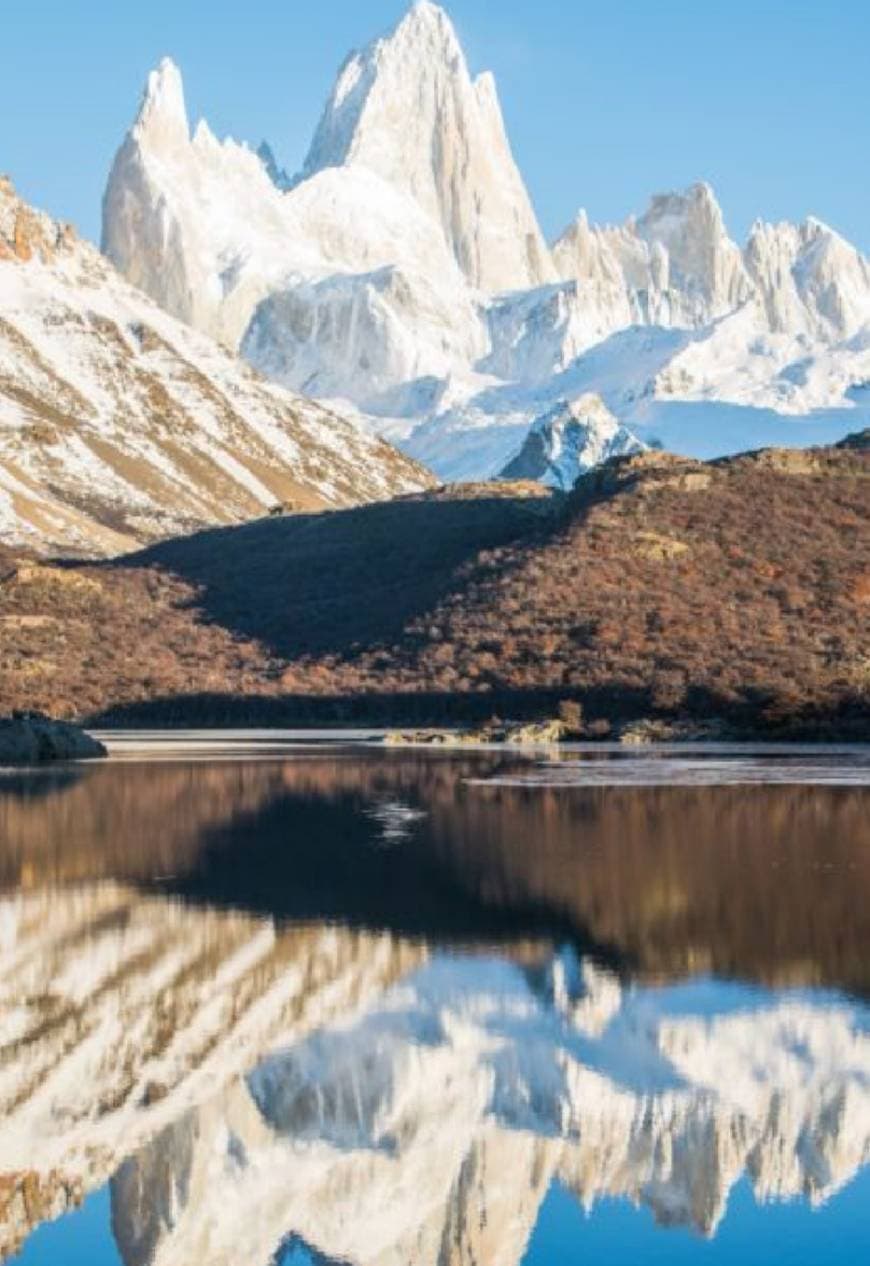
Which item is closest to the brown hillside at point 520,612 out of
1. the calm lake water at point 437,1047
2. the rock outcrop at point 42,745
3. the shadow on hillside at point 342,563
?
the shadow on hillside at point 342,563

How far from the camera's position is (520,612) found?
97.6 m

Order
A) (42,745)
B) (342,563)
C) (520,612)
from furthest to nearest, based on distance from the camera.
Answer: (342,563) < (520,612) < (42,745)

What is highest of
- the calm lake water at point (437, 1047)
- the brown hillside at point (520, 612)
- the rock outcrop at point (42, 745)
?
the brown hillside at point (520, 612)

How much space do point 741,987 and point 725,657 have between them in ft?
209

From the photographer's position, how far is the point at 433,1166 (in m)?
16.7

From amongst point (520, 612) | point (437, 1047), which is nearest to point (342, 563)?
point (520, 612)

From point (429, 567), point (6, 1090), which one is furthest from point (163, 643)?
point (6, 1090)

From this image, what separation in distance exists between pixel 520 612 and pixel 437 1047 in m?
77.6

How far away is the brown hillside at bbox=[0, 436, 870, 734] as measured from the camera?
85750 millimetres

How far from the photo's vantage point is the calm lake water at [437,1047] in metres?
15.5

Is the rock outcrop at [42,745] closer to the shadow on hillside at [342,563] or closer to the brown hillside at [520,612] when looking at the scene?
the brown hillside at [520,612]

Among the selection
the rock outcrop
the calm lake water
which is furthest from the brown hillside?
the calm lake water

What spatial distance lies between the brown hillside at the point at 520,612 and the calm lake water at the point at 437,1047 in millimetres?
45292

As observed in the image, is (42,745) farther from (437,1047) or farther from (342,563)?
(342,563)
